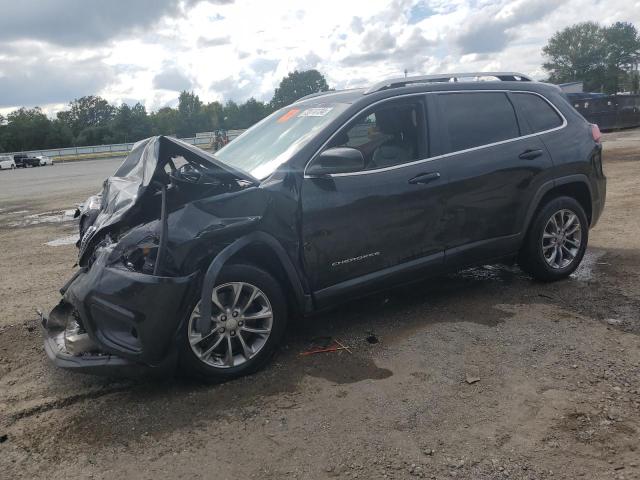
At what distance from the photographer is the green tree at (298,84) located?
3647 inches

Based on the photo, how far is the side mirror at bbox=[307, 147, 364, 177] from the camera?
3852 mm

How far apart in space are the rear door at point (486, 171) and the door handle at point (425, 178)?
0.49 feet

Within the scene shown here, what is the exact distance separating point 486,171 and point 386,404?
2.29 m

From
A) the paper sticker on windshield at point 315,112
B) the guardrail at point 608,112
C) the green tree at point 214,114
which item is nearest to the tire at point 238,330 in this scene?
the paper sticker on windshield at point 315,112

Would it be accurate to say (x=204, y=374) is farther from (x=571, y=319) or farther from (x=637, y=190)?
(x=637, y=190)

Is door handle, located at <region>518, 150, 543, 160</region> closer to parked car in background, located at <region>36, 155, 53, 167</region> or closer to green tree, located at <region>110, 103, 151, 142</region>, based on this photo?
parked car in background, located at <region>36, 155, 53, 167</region>

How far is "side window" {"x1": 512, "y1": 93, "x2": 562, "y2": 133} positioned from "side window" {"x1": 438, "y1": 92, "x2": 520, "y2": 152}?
142mm

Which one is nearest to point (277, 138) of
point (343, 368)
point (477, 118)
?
point (477, 118)

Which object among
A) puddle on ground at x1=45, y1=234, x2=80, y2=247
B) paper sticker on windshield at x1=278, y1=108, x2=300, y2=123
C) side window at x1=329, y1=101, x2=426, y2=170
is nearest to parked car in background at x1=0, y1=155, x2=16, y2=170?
puddle on ground at x1=45, y1=234, x2=80, y2=247

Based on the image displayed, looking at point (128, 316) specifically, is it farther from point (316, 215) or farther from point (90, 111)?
point (90, 111)

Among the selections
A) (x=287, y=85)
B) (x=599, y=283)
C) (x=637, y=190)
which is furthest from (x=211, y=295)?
(x=287, y=85)

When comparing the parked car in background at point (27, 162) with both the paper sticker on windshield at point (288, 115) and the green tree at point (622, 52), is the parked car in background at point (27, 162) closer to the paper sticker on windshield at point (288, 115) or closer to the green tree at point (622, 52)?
the paper sticker on windshield at point (288, 115)

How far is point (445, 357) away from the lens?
381 cm

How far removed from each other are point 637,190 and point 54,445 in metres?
10.2
